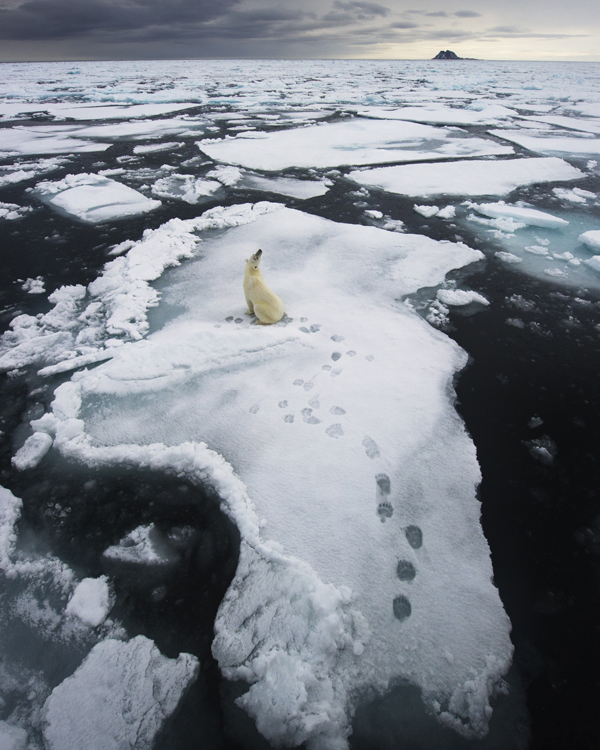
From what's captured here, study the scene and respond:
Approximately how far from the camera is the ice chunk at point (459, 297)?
400 centimetres

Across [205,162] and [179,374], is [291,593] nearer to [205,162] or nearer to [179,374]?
[179,374]

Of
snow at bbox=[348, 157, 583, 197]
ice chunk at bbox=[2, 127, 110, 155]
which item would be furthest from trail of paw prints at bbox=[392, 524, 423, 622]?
ice chunk at bbox=[2, 127, 110, 155]

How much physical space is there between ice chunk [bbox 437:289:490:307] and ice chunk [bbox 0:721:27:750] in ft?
13.9

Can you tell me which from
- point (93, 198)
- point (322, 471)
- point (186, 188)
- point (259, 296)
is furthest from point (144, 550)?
point (186, 188)

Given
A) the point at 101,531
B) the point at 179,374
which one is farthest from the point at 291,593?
the point at 179,374

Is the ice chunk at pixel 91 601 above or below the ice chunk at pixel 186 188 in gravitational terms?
below

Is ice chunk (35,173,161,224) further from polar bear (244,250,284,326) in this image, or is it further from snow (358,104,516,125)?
snow (358,104,516,125)

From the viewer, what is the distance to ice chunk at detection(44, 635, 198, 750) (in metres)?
1.46

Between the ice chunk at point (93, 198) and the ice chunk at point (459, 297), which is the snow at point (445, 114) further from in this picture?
the ice chunk at point (459, 297)

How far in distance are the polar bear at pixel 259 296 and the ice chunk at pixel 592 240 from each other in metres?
4.27

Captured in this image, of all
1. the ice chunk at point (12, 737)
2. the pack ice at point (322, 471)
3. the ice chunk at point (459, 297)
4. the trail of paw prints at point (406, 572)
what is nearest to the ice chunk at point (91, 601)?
the ice chunk at point (12, 737)

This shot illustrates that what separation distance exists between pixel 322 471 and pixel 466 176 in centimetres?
754

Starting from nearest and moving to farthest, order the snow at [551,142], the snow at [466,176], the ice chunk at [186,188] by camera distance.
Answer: the ice chunk at [186,188]
the snow at [466,176]
the snow at [551,142]

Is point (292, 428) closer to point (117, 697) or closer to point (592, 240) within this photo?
point (117, 697)
